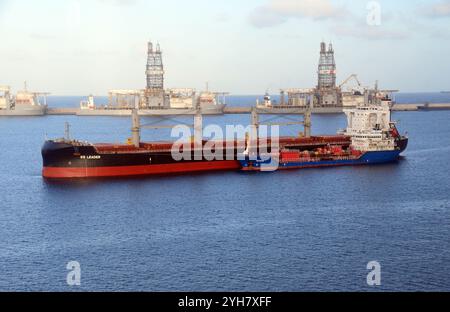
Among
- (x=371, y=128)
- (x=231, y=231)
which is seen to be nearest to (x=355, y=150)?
(x=371, y=128)

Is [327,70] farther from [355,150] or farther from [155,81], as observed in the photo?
[355,150]

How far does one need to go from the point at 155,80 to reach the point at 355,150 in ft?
287

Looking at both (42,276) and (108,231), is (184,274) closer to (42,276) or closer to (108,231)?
(42,276)

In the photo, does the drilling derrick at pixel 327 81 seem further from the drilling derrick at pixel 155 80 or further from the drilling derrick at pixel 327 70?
the drilling derrick at pixel 155 80

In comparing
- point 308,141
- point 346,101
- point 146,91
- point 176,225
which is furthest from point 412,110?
point 176,225

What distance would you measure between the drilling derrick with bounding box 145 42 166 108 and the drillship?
3223 inches

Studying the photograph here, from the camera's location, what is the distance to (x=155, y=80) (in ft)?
464

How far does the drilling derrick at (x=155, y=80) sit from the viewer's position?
140625mm

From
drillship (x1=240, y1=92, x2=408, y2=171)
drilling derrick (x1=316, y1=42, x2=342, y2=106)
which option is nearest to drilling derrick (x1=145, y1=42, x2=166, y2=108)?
drilling derrick (x1=316, y1=42, x2=342, y2=106)

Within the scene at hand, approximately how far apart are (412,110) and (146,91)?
79296mm

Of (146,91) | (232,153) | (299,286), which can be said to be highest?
(146,91)

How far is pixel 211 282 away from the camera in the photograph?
25281 mm

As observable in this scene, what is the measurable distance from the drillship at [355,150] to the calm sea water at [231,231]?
2617 millimetres

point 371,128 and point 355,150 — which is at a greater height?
point 371,128
